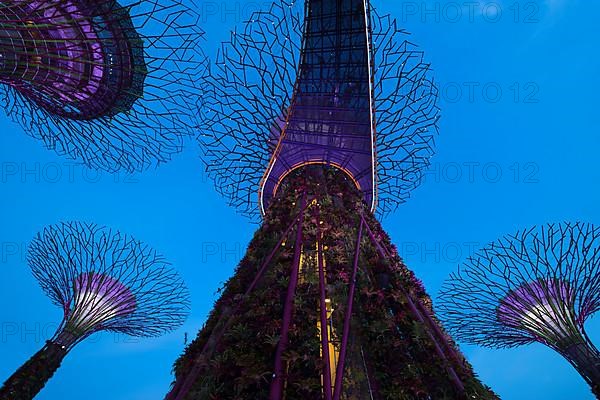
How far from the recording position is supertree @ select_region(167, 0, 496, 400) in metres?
5.28

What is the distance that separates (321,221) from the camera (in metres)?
7.70

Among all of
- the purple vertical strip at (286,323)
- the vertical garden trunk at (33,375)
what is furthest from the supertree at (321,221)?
the vertical garden trunk at (33,375)

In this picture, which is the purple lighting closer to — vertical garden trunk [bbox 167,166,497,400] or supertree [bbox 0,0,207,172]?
vertical garden trunk [bbox 167,166,497,400]

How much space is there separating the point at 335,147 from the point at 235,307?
16.0 ft

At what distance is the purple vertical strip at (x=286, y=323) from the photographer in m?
4.75

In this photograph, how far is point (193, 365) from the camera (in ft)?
18.6

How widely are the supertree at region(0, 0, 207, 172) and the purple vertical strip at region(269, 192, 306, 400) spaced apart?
2.54 metres

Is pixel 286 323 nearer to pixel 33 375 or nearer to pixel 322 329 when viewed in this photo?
pixel 322 329

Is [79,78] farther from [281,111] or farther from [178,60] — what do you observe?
[281,111]

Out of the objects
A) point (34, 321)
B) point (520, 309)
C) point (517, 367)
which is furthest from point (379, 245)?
point (517, 367)

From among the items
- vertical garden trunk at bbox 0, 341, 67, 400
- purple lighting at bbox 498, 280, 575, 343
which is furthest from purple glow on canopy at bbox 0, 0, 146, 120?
purple lighting at bbox 498, 280, 575, 343

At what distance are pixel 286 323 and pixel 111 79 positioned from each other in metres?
4.80

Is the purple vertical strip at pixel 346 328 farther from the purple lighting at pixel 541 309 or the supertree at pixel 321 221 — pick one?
the purple lighting at pixel 541 309

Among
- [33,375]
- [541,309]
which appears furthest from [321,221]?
[33,375]
